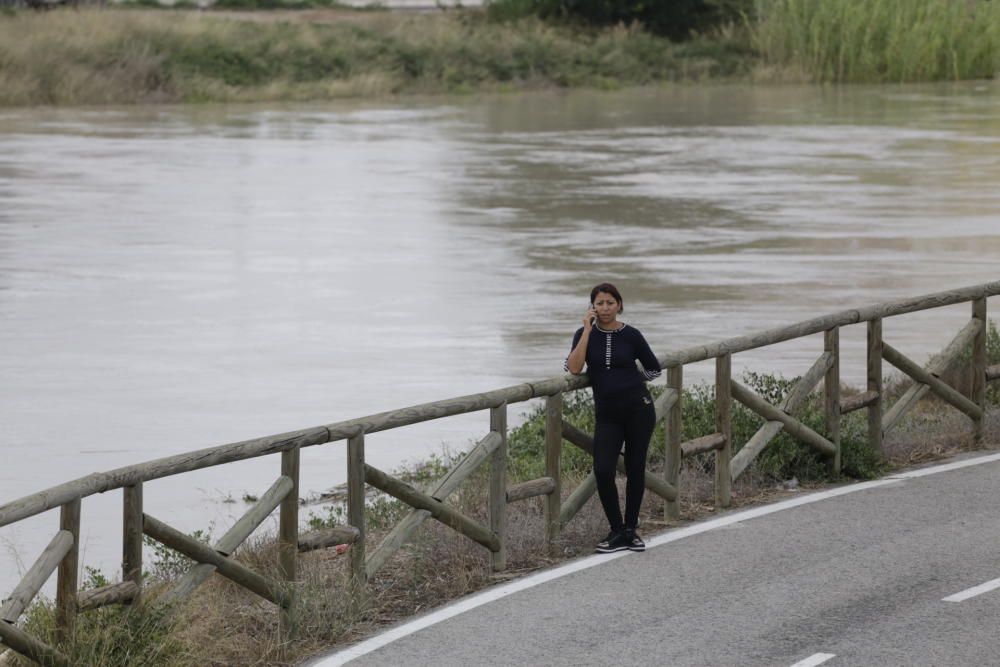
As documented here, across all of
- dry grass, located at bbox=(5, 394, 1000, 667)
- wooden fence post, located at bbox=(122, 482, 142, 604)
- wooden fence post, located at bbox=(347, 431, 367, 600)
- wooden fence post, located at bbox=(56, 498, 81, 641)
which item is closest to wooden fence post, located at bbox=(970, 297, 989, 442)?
dry grass, located at bbox=(5, 394, 1000, 667)

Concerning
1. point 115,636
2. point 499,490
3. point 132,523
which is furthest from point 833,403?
point 115,636

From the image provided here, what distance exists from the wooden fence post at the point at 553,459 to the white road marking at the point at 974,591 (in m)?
2.43

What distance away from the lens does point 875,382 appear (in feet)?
43.5

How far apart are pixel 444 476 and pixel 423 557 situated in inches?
21.6

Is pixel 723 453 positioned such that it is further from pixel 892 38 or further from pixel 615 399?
pixel 892 38

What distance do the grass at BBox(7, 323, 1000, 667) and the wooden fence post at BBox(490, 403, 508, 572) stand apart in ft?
0.34

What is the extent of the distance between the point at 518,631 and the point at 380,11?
77.6m

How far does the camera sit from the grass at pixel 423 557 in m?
8.55

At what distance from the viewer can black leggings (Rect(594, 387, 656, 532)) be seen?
10688 mm

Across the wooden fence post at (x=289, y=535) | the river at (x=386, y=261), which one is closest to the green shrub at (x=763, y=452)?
the river at (x=386, y=261)

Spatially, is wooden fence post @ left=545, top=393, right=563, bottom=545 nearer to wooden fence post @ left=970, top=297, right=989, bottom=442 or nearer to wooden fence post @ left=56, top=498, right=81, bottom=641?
wooden fence post @ left=56, top=498, right=81, bottom=641

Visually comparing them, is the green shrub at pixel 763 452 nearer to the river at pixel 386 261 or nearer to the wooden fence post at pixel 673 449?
the wooden fence post at pixel 673 449

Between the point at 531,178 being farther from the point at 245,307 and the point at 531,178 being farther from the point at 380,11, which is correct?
the point at 380,11

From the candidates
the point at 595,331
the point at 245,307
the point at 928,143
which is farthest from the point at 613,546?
the point at 928,143
